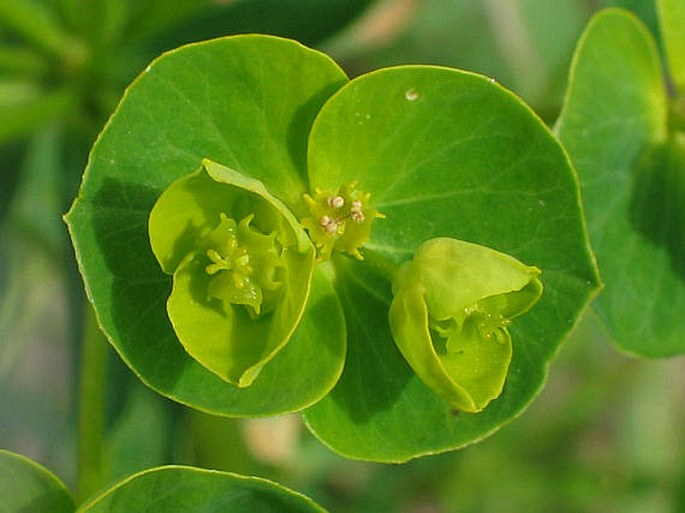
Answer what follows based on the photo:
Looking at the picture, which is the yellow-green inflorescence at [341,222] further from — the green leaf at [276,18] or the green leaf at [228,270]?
the green leaf at [276,18]

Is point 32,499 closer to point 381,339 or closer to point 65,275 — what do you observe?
point 381,339

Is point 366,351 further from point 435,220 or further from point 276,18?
point 276,18

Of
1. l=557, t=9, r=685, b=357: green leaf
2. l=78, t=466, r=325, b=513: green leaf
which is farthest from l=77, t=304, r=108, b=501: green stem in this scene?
l=557, t=9, r=685, b=357: green leaf

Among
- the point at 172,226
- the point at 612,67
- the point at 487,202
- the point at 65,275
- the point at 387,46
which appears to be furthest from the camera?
the point at 387,46

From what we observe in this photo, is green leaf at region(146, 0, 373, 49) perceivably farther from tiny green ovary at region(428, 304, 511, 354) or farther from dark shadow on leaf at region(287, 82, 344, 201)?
tiny green ovary at region(428, 304, 511, 354)

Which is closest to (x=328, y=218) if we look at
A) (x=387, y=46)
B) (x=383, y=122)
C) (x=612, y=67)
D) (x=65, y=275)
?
(x=383, y=122)

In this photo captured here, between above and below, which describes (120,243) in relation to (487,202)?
above
